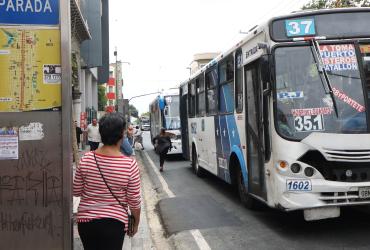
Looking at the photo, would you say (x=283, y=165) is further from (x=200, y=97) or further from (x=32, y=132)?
(x=200, y=97)

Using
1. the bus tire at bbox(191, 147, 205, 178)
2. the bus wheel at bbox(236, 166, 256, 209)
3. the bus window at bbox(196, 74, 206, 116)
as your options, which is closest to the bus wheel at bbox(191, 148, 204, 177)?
the bus tire at bbox(191, 147, 205, 178)

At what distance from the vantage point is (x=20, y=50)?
489 cm

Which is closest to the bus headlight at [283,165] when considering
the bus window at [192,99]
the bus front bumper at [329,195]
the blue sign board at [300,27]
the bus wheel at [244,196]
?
the bus front bumper at [329,195]

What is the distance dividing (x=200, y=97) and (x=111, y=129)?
9704 millimetres

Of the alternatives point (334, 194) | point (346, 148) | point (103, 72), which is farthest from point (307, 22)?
point (103, 72)

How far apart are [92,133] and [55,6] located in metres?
13.6

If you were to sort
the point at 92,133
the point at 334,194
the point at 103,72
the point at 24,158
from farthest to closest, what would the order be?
the point at 103,72
the point at 92,133
the point at 334,194
the point at 24,158

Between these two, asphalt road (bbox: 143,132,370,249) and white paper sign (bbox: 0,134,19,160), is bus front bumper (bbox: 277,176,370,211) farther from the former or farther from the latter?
white paper sign (bbox: 0,134,19,160)

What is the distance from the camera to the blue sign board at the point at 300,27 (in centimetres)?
712

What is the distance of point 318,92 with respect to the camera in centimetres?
695

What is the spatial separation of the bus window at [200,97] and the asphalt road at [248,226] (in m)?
2.53

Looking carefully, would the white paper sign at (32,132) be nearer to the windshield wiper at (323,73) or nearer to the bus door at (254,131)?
the bus door at (254,131)

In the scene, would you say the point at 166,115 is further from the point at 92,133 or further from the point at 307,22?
the point at 307,22

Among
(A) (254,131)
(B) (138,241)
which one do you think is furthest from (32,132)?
(A) (254,131)
